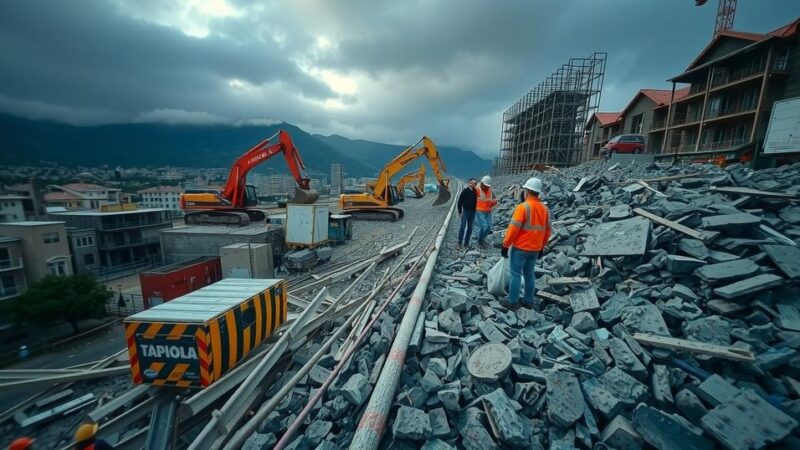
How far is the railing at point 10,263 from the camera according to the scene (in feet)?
50.0

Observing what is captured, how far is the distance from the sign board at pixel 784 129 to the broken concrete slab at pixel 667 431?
1307 cm

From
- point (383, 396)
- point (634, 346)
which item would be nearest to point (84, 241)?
point (383, 396)

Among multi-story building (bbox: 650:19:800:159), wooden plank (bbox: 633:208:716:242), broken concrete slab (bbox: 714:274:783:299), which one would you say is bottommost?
broken concrete slab (bbox: 714:274:783:299)

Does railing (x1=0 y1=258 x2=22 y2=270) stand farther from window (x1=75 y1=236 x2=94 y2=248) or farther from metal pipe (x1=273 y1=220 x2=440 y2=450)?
metal pipe (x1=273 y1=220 x2=440 y2=450)

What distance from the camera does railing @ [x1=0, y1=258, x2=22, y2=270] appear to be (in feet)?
50.0

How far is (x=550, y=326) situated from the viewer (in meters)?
3.57

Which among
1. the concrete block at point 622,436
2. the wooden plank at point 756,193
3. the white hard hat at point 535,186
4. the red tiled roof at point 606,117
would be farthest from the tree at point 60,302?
the red tiled roof at point 606,117

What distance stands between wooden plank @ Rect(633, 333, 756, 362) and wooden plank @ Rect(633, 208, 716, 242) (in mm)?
2403

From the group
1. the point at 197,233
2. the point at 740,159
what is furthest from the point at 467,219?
the point at 740,159

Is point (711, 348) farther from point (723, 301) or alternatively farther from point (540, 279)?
point (540, 279)

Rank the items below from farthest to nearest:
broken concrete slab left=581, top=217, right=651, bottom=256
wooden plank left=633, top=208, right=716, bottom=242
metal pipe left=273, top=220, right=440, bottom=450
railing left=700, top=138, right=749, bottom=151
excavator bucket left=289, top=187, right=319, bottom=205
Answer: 1. railing left=700, top=138, right=749, bottom=151
2. excavator bucket left=289, top=187, right=319, bottom=205
3. broken concrete slab left=581, top=217, right=651, bottom=256
4. wooden plank left=633, top=208, right=716, bottom=242
5. metal pipe left=273, top=220, right=440, bottom=450

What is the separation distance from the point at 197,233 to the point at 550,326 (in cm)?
1423

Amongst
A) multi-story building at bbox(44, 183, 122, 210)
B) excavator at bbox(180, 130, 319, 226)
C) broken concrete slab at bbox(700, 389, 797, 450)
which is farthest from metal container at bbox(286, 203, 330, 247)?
multi-story building at bbox(44, 183, 122, 210)

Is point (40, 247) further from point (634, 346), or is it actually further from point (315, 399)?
point (634, 346)
